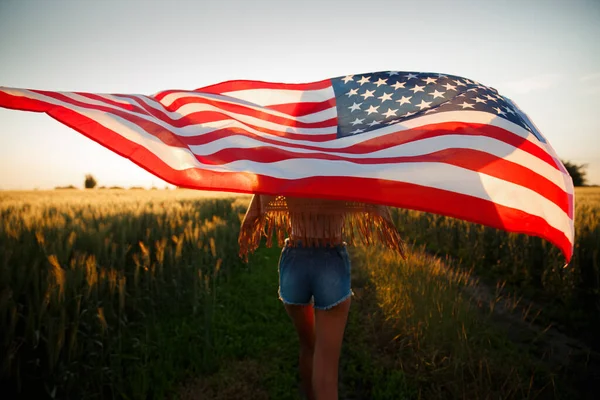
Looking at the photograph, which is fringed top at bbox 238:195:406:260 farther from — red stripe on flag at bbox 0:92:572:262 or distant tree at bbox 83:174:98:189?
distant tree at bbox 83:174:98:189

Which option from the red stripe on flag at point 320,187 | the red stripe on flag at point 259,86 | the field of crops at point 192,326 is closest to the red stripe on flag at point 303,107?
the red stripe on flag at point 259,86

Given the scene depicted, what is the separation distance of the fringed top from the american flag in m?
0.29

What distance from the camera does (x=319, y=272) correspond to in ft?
6.48

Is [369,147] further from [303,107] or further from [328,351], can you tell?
[328,351]

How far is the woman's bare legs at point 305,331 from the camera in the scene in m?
2.16

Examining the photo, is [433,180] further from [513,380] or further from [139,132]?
[513,380]

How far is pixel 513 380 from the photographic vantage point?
315 cm

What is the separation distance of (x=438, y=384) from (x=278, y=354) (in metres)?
1.88

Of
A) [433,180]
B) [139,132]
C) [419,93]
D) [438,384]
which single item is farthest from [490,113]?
[438,384]

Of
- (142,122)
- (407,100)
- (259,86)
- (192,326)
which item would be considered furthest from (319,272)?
(192,326)

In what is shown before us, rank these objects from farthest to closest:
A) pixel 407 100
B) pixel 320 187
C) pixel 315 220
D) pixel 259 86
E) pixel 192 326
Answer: pixel 192 326 → pixel 259 86 → pixel 407 100 → pixel 315 220 → pixel 320 187

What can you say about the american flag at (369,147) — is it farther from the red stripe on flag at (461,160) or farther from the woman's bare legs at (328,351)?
the woman's bare legs at (328,351)

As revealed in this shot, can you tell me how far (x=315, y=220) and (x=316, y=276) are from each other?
1.12ft

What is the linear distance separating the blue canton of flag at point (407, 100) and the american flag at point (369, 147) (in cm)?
1
